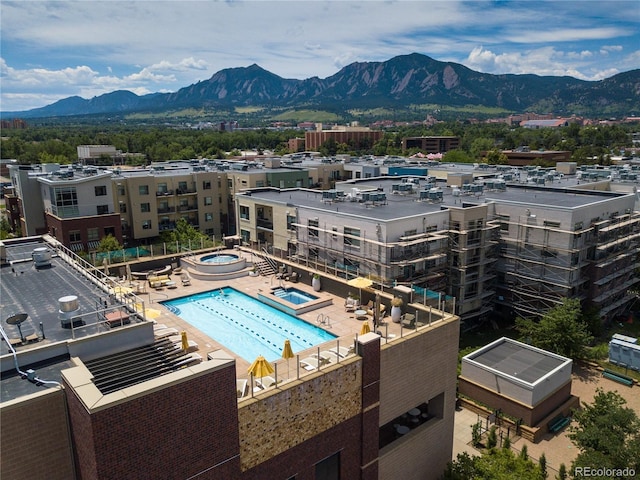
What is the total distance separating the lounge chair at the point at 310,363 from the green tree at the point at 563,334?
29.4 meters

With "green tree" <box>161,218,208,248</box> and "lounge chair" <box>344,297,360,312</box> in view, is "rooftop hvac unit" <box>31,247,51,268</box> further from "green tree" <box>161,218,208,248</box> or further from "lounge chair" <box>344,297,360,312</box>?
"green tree" <box>161,218,208,248</box>

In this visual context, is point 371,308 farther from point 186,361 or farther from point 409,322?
point 186,361

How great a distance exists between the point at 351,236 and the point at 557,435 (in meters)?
21.5

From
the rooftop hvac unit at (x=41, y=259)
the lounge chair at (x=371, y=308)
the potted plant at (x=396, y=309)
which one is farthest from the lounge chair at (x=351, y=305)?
the rooftop hvac unit at (x=41, y=259)

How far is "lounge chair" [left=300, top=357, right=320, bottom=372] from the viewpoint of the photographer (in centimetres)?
1863

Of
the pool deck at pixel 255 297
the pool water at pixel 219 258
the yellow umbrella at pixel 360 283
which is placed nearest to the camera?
the pool deck at pixel 255 297

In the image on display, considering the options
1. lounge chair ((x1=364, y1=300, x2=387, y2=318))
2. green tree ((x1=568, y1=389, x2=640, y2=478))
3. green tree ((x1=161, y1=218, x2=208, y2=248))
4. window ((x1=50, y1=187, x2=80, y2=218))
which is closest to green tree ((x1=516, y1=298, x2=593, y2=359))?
green tree ((x1=568, y1=389, x2=640, y2=478))

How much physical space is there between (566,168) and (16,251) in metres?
76.6

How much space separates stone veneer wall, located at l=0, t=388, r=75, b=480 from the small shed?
29400 millimetres

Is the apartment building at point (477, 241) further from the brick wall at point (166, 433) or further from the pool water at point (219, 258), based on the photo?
the brick wall at point (166, 433)

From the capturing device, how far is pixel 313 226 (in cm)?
4516

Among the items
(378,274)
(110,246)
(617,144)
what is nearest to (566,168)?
(378,274)

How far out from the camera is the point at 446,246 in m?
45.0

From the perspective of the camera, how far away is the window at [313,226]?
44800 mm
